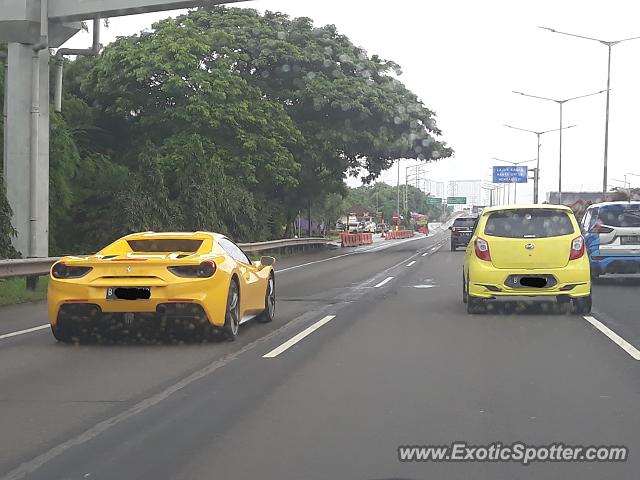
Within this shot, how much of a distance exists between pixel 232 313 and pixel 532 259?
4.60 meters

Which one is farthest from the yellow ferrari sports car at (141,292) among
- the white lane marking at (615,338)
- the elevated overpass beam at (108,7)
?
the elevated overpass beam at (108,7)

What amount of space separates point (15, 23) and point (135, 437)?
1425 cm

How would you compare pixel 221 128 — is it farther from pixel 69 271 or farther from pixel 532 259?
pixel 69 271

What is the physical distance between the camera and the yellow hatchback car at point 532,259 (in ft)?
42.4

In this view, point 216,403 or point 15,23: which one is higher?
point 15,23

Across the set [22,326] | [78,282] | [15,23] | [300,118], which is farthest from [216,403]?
[300,118]

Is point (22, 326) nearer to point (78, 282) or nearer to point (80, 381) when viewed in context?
point (78, 282)

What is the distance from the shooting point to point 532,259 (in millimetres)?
12961

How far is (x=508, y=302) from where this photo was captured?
15.3 meters

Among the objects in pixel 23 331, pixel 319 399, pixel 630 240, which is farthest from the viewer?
pixel 630 240

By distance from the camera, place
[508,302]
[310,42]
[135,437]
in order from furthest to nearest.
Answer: [310,42] → [508,302] → [135,437]

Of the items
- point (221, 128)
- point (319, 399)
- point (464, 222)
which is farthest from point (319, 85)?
point (319, 399)

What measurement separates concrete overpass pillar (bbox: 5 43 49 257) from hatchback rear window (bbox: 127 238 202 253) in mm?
7689

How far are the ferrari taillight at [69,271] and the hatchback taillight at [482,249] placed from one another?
18.6ft
